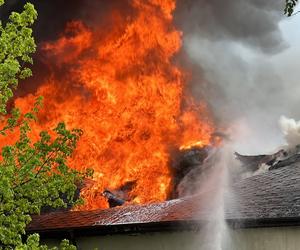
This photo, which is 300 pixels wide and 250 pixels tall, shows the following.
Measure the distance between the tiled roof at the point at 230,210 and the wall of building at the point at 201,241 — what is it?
0.36 m

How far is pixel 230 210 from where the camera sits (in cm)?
873

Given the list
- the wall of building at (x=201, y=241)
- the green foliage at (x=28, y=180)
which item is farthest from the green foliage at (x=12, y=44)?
the wall of building at (x=201, y=241)

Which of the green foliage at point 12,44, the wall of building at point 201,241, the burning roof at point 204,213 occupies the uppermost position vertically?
the green foliage at point 12,44

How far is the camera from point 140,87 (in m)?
25.5

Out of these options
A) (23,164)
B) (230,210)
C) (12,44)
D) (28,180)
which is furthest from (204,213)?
(12,44)

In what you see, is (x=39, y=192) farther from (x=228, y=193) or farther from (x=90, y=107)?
(x=90, y=107)

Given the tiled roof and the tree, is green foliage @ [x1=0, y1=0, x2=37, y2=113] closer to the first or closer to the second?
the tree

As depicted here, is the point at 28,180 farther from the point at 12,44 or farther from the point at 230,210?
the point at 230,210

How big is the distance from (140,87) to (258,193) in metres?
16.5

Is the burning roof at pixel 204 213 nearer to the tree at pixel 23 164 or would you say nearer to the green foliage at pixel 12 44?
the tree at pixel 23 164

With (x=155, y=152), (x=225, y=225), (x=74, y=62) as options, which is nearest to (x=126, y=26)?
(x=74, y=62)

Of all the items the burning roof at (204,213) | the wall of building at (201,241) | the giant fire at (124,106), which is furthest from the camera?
the giant fire at (124,106)

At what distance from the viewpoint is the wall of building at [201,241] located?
26.0 ft

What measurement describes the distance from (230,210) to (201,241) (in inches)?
36.8
